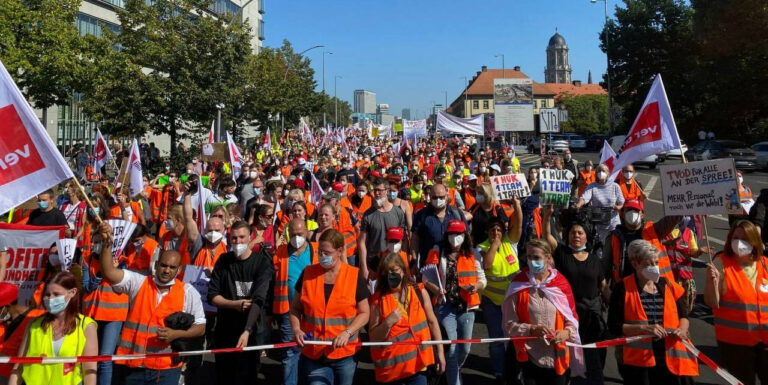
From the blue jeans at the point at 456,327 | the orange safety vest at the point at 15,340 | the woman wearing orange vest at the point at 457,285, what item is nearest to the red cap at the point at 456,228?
the woman wearing orange vest at the point at 457,285

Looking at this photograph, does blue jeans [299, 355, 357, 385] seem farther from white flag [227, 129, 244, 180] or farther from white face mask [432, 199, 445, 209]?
white flag [227, 129, 244, 180]

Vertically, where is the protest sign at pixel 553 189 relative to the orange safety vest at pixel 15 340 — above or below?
above

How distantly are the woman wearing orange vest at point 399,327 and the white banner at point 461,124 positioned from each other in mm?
17977

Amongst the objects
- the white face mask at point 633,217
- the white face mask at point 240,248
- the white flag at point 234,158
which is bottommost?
the white face mask at point 240,248

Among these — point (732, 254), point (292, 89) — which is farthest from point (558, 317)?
point (292, 89)

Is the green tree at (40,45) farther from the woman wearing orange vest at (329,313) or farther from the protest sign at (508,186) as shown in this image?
the woman wearing orange vest at (329,313)

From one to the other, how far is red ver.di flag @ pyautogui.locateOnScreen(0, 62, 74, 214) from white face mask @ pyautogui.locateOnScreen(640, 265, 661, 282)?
13.3 feet

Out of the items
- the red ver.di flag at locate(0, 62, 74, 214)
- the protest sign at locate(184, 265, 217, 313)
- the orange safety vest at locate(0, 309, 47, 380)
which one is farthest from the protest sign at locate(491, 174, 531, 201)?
the orange safety vest at locate(0, 309, 47, 380)

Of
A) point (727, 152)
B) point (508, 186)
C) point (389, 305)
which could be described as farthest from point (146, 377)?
point (727, 152)

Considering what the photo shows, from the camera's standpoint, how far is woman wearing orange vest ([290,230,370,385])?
4.12 metres

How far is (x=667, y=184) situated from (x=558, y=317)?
2.26m

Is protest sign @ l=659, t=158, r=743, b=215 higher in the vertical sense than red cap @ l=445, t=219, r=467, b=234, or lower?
higher

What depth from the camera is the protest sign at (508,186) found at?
6.78m

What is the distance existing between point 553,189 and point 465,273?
1388 mm
